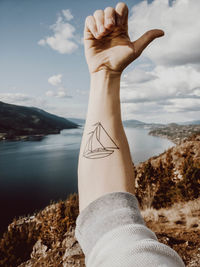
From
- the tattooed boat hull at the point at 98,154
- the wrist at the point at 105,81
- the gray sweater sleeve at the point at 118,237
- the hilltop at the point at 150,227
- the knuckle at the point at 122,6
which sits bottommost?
the hilltop at the point at 150,227

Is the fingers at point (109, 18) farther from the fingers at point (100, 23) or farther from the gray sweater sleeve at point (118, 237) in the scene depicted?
the gray sweater sleeve at point (118, 237)

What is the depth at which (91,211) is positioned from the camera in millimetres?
630

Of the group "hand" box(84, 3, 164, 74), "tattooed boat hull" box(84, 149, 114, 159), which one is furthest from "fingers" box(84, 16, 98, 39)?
"tattooed boat hull" box(84, 149, 114, 159)

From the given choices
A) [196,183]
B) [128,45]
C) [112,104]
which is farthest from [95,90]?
[196,183]

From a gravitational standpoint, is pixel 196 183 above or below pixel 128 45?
below

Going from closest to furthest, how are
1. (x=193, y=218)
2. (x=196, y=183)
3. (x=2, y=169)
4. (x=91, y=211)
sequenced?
(x=91, y=211) → (x=193, y=218) → (x=196, y=183) → (x=2, y=169)

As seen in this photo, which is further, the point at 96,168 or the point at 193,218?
the point at 193,218

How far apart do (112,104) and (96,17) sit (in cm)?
43

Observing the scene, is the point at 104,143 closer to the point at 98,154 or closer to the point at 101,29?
the point at 98,154

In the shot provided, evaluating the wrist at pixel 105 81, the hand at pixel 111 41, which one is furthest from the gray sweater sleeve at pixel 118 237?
the hand at pixel 111 41

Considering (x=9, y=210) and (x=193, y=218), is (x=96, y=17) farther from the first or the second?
(x=9, y=210)

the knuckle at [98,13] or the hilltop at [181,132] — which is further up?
the knuckle at [98,13]

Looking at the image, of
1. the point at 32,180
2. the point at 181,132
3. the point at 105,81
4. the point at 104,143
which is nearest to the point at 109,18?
the point at 105,81

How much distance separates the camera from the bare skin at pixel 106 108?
719 millimetres
